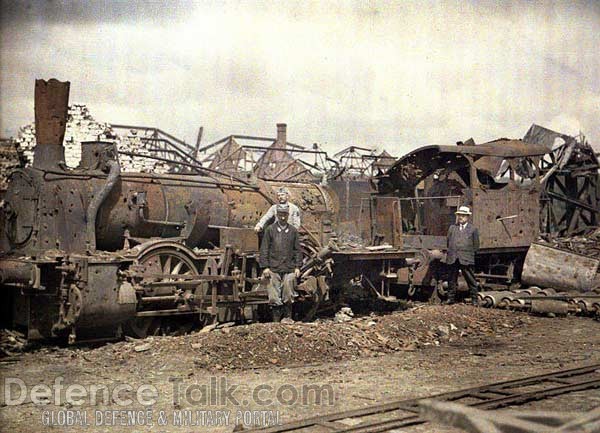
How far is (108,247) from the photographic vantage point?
430 inches

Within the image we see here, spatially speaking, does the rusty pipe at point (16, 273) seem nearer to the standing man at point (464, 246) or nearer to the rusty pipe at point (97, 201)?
the rusty pipe at point (97, 201)

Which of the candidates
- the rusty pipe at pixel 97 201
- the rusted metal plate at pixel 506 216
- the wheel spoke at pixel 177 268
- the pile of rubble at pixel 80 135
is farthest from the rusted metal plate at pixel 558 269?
the pile of rubble at pixel 80 135

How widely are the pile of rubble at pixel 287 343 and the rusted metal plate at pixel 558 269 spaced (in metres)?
3.47

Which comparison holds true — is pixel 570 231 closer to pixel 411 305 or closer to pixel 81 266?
pixel 411 305

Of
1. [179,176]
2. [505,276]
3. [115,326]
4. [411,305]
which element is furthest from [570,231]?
[115,326]

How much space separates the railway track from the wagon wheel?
14.7 ft

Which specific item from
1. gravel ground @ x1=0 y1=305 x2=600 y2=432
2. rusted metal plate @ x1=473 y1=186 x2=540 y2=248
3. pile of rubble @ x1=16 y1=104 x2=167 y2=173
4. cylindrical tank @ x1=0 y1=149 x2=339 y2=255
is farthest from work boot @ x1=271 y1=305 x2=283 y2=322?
pile of rubble @ x1=16 y1=104 x2=167 y2=173

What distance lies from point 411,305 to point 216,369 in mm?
6708

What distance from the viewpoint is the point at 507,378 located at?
8148 millimetres

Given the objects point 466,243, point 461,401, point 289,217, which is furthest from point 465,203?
point 461,401

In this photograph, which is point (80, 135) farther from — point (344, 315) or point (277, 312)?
point (277, 312)

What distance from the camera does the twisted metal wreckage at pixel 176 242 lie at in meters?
9.92

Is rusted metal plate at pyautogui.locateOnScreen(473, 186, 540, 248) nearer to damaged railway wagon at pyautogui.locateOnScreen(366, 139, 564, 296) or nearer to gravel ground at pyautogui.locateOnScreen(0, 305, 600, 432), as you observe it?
damaged railway wagon at pyautogui.locateOnScreen(366, 139, 564, 296)

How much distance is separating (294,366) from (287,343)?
2.00ft
